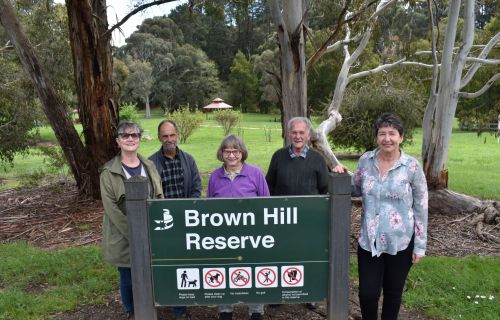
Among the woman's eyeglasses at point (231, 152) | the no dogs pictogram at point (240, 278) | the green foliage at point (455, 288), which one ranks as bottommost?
the green foliage at point (455, 288)

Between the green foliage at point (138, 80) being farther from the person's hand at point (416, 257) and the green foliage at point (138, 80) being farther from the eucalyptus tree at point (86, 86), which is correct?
the person's hand at point (416, 257)

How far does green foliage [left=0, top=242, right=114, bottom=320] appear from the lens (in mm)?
4070

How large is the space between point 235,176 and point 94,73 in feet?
14.3

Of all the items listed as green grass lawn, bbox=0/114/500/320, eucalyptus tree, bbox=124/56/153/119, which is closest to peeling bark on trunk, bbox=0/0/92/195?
green grass lawn, bbox=0/114/500/320

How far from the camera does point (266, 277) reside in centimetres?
283

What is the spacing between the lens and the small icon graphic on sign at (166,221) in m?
2.73

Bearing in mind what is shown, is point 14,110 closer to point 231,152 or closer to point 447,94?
point 447,94

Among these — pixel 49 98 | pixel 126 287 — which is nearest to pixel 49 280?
pixel 126 287

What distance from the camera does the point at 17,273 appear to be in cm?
495

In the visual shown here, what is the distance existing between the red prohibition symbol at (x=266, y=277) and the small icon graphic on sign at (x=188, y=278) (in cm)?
38

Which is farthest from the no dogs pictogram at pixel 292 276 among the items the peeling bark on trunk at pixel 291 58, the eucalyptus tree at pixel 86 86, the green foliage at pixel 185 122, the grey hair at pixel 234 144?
the green foliage at pixel 185 122

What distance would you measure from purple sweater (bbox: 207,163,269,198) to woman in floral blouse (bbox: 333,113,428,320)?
738 millimetres

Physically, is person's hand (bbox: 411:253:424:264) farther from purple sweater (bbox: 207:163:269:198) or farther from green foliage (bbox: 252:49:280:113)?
green foliage (bbox: 252:49:280:113)

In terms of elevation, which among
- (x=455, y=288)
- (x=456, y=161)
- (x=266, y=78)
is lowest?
(x=456, y=161)
